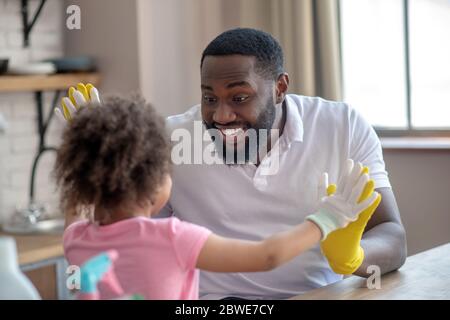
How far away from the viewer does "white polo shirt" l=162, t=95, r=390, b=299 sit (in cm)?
170

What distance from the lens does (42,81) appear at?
3012mm

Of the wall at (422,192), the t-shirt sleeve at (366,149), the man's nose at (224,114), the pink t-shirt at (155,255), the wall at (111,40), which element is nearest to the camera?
the pink t-shirt at (155,255)

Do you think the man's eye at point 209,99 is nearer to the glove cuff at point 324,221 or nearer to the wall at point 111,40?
the glove cuff at point 324,221

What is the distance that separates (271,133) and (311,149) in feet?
0.32

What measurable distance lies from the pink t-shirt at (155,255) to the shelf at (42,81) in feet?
6.43

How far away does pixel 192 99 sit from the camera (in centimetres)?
332

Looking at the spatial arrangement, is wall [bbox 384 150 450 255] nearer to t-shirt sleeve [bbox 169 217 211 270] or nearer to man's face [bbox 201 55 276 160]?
man's face [bbox 201 55 276 160]

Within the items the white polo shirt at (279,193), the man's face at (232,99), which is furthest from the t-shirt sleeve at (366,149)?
the man's face at (232,99)

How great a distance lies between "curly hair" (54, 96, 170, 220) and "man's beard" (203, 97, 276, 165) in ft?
2.00

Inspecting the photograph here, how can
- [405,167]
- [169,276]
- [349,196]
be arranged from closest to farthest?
[169,276]
[349,196]
[405,167]

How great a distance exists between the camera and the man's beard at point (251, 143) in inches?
67.6
